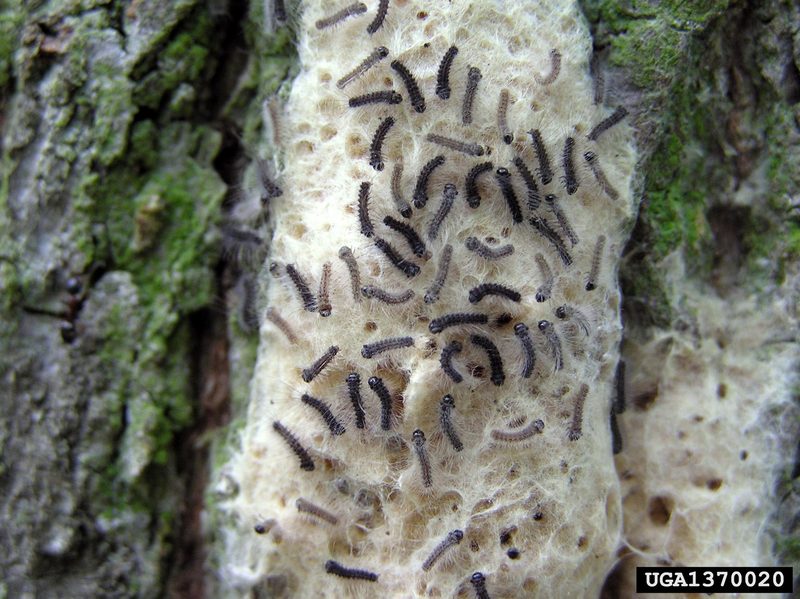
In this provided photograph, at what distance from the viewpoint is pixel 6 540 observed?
11.7 ft

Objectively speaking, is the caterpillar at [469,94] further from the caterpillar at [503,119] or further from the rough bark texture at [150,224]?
the rough bark texture at [150,224]

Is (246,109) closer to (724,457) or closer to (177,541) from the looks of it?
(177,541)

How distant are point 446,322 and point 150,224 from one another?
165cm

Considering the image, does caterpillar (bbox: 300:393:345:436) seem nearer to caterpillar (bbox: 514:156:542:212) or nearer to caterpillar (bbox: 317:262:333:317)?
caterpillar (bbox: 317:262:333:317)

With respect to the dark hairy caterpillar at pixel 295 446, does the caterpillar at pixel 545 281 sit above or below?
above

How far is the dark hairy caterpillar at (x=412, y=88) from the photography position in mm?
3391

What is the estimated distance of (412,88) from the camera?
11.1 feet

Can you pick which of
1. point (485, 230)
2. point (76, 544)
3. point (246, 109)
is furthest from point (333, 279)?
point (76, 544)

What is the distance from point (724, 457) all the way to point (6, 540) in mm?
3701

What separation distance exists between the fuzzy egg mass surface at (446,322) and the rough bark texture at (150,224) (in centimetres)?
30

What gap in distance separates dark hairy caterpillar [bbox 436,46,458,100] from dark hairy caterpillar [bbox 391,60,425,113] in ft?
0.30

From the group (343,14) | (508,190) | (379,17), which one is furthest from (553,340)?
(343,14)

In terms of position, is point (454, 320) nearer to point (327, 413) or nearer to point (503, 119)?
point (327, 413)

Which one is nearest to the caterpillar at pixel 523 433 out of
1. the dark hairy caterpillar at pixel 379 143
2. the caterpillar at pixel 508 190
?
the caterpillar at pixel 508 190
